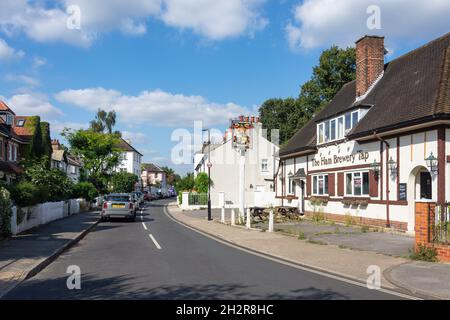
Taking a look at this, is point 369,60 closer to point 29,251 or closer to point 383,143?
point 383,143

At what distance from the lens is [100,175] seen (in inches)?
2060

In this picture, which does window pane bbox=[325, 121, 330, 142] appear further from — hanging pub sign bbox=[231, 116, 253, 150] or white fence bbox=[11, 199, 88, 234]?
white fence bbox=[11, 199, 88, 234]

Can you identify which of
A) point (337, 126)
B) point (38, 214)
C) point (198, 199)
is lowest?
point (198, 199)

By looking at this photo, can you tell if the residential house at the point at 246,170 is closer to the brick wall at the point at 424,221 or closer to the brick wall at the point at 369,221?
the brick wall at the point at 369,221

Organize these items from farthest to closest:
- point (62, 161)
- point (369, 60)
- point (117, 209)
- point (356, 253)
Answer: point (62, 161), point (117, 209), point (369, 60), point (356, 253)

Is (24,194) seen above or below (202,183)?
below

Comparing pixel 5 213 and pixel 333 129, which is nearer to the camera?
pixel 5 213

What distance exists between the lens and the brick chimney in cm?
2450

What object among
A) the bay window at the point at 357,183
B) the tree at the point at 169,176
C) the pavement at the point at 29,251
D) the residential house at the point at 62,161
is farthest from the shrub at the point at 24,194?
the tree at the point at 169,176

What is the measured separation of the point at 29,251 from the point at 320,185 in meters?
18.1

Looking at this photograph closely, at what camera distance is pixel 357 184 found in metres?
22.9

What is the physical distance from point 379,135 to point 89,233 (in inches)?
516

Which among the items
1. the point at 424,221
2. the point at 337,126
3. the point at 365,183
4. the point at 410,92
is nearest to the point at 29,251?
the point at 424,221
